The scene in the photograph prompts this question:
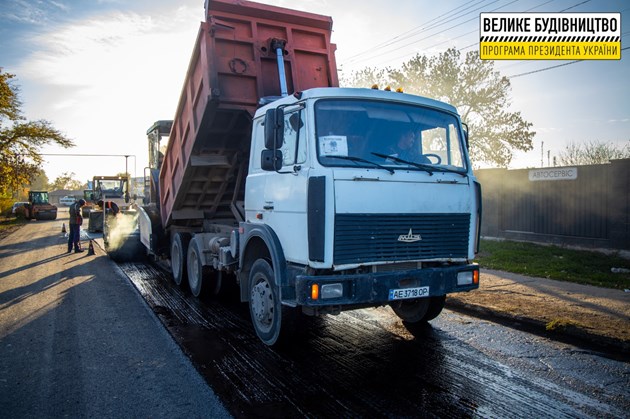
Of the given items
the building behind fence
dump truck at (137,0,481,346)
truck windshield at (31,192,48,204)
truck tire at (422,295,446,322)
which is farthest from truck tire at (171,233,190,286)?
truck windshield at (31,192,48,204)

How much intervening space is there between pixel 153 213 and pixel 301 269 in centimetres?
644

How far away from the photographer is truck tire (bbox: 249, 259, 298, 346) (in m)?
4.66

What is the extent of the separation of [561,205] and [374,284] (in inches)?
411

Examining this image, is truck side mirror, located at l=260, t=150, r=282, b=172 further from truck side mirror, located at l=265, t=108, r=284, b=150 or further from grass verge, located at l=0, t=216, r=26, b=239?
grass verge, located at l=0, t=216, r=26, b=239

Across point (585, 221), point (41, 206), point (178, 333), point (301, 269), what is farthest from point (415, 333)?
point (41, 206)

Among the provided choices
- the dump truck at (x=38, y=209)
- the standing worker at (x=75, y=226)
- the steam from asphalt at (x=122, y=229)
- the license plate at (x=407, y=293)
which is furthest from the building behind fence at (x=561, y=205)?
the dump truck at (x=38, y=209)

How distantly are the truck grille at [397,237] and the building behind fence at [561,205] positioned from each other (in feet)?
27.3

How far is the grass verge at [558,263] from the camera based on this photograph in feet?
27.4

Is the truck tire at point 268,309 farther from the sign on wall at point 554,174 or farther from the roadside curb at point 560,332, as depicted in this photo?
the sign on wall at point 554,174

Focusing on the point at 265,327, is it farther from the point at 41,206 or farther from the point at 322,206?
the point at 41,206

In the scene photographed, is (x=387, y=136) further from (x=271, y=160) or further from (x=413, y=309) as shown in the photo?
(x=413, y=309)

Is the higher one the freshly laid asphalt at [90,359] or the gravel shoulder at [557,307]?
the gravel shoulder at [557,307]

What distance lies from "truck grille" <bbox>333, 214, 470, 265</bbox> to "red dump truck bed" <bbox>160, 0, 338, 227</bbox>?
278 cm

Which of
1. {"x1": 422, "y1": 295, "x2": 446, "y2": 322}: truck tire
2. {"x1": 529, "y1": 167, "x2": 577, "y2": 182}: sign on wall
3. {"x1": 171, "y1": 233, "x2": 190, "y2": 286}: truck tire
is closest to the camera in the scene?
{"x1": 422, "y1": 295, "x2": 446, "y2": 322}: truck tire
